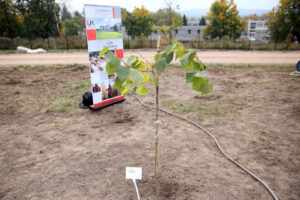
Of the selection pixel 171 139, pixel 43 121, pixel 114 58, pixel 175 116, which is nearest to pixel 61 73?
pixel 43 121

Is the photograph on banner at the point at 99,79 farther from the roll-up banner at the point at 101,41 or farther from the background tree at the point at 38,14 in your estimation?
the background tree at the point at 38,14

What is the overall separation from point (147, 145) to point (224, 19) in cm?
3465

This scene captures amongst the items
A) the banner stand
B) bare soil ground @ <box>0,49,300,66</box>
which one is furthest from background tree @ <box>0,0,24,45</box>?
the banner stand

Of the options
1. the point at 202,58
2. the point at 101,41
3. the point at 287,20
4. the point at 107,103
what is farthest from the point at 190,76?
the point at 287,20

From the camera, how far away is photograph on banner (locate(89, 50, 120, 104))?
464 centimetres

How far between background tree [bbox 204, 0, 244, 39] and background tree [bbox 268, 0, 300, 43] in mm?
5298

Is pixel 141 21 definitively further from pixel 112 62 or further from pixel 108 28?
pixel 112 62

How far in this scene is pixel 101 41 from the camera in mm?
4645

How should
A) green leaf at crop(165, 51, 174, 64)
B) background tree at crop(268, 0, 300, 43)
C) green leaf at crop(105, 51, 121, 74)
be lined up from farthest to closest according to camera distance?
background tree at crop(268, 0, 300, 43), green leaf at crop(165, 51, 174, 64), green leaf at crop(105, 51, 121, 74)

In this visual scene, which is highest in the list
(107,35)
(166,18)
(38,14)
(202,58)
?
(166,18)

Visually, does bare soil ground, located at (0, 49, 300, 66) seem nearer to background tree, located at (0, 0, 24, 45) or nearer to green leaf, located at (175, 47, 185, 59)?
green leaf, located at (175, 47, 185, 59)

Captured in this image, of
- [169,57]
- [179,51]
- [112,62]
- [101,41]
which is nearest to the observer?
[112,62]

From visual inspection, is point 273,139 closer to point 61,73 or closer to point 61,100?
point 61,100

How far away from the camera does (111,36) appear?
4.88 metres
